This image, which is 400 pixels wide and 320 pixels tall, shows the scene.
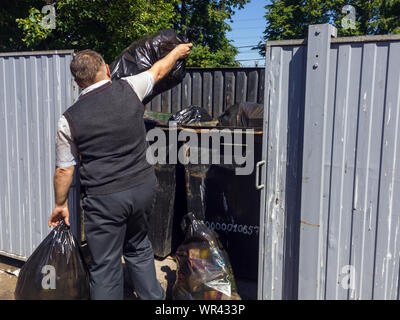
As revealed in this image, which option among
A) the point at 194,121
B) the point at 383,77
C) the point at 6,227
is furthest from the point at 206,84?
the point at 383,77

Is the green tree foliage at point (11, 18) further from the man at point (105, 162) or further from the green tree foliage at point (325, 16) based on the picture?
the green tree foliage at point (325, 16)

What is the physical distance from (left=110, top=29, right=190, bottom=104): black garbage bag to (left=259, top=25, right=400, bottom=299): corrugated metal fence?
0.80 meters

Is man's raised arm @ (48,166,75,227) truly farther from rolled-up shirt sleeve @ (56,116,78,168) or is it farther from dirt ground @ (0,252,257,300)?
dirt ground @ (0,252,257,300)

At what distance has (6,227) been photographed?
141 inches

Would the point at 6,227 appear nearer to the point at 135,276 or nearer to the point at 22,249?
the point at 22,249

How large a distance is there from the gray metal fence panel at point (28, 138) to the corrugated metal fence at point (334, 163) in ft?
5.83

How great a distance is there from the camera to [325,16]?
20.9 meters

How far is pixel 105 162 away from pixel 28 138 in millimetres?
1450

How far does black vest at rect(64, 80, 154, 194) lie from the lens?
7.23ft

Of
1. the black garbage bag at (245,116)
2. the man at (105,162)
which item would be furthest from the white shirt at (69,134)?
the black garbage bag at (245,116)

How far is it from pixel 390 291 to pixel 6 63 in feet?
11.7

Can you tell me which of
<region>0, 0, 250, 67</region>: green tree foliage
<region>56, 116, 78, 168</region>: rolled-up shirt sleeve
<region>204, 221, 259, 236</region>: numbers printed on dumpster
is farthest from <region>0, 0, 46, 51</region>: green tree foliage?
<region>204, 221, 259, 236</region>: numbers printed on dumpster

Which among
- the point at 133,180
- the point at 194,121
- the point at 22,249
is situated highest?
the point at 194,121

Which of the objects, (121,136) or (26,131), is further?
(26,131)
